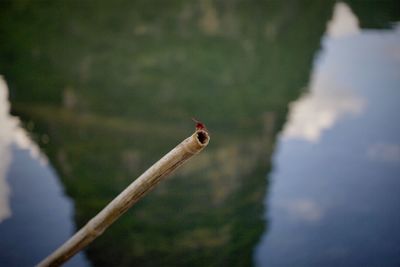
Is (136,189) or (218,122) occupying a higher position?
(218,122)

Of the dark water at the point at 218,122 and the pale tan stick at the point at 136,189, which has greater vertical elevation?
the dark water at the point at 218,122

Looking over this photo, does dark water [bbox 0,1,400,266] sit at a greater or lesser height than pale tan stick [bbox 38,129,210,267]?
greater

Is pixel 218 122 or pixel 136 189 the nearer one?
pixel 136 189

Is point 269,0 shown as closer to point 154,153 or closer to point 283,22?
point 283,22

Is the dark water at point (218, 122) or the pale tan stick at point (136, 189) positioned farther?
the dark water at point (218, 122)

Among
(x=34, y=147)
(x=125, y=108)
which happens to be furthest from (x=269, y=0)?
(x=34, y=147)
